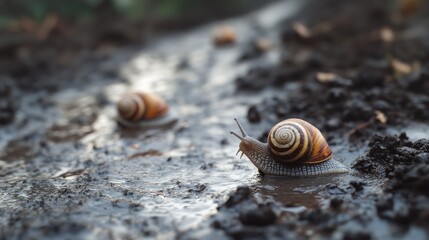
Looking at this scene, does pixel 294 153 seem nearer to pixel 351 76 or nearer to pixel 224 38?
pixel 351 76

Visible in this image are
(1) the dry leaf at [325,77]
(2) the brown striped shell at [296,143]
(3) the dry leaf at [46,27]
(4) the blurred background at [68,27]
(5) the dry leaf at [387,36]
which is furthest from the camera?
(3) the dry leaf at [46,27]

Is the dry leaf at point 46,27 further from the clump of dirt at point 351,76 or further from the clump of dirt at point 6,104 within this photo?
the clump of dirt at point 351,76

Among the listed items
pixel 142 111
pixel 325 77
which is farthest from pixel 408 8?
pixel 142 111

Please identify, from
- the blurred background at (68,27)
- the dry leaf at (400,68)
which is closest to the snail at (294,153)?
the dry leaf at (400,68)

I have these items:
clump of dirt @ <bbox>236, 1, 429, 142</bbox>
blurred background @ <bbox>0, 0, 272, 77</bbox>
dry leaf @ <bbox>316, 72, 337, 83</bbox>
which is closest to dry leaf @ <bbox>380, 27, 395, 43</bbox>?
clump of dirt @ <bbox>236, 1, 429, 142</bbox>

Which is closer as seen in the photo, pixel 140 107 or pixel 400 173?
pixel 400 173

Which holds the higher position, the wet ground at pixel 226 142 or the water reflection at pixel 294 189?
the wet ground at pixel 226 142
